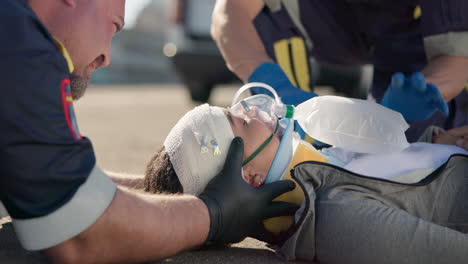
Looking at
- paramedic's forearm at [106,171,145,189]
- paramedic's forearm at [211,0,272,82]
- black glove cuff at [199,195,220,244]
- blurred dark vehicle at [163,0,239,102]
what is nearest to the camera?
black glove cuff at [199,195,220,244]

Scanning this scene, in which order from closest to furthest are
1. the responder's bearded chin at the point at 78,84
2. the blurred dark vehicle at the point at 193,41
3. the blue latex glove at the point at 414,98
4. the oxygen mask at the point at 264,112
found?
the responder's bearded chin at the point at 78,84, the oxygen mask at the point at 264,112, the blue latex glove at the point at 414,98, the blurred dark vehicle at the point at 193,41

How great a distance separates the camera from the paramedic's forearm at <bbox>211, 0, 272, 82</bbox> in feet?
10.6

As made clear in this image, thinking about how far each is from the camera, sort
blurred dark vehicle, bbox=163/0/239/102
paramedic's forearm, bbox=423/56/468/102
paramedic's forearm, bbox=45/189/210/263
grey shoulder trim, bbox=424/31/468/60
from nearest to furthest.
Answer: paramedic's forearm, bbox=45/189/210/263 → paramedic's forearm, bbox=423/56/468/102 → grey shoulder trim, bbox=424/31/468/60 → blurred dark vehicle, bbox=163/0/239/102

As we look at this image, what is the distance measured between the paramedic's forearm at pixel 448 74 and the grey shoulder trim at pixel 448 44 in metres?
0.03

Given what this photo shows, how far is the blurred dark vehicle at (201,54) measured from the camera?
820cm

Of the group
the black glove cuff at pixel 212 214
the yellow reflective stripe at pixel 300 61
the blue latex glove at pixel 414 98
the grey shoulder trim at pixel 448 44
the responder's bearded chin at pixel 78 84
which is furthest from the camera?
the yellow reflective stripe at pixel 300 61

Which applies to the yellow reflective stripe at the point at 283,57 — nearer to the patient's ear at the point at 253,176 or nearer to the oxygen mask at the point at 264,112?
the oxygen mask at the point at 264,112

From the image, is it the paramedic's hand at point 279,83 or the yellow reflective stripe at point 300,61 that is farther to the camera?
the yellow reflective stripe at point 300,61

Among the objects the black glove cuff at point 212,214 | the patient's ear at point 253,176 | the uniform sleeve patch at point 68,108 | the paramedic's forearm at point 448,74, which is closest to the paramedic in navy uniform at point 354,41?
the paramedic's forearm at point 448,74

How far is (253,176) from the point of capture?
7.30 ft

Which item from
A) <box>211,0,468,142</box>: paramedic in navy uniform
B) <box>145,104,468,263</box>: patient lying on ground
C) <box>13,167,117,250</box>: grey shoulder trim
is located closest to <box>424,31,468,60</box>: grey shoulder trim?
<box>211,0,468,142</box>: paramedic in navy uniform

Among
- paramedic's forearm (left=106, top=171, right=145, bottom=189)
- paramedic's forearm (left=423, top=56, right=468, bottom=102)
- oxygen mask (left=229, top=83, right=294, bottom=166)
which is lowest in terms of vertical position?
paramedic's forearm (left=106, top=171, right=145, bottom=189)

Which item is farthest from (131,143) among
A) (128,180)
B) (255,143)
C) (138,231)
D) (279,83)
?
(138,231)

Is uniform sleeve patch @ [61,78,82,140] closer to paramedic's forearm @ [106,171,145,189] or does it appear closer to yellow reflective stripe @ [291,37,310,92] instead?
paramedic's forearm @ [106,171,145,189]
